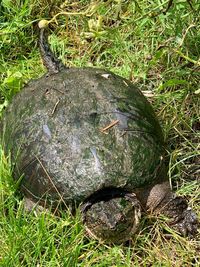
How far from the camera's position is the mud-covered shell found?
2518mm

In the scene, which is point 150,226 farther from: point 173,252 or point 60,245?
point 60,245

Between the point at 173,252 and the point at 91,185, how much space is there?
1.81ft

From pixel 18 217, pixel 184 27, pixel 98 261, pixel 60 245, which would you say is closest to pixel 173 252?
pixel 98 261

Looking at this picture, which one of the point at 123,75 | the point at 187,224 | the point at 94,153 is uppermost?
the point at 94,153

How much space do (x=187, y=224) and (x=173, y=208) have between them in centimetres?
10

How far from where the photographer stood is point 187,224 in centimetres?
273

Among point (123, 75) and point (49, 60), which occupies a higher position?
point (49, 60)

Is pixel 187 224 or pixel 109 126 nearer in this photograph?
pixel 109 126

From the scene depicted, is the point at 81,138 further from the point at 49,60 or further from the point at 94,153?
the point at 49,60

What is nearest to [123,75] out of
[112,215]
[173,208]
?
[173,208]

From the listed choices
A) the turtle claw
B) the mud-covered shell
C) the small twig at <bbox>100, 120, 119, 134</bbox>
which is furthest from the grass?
the small twig at <bbox>100, 120, 119, 134</bbox>

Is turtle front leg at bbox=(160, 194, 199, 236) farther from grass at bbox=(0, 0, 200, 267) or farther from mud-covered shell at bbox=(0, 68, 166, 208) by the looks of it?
mud-covered shell at bbox=(0, 68, 166, 208)

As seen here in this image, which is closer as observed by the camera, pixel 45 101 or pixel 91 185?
pixel 91 185

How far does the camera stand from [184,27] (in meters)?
3.24
